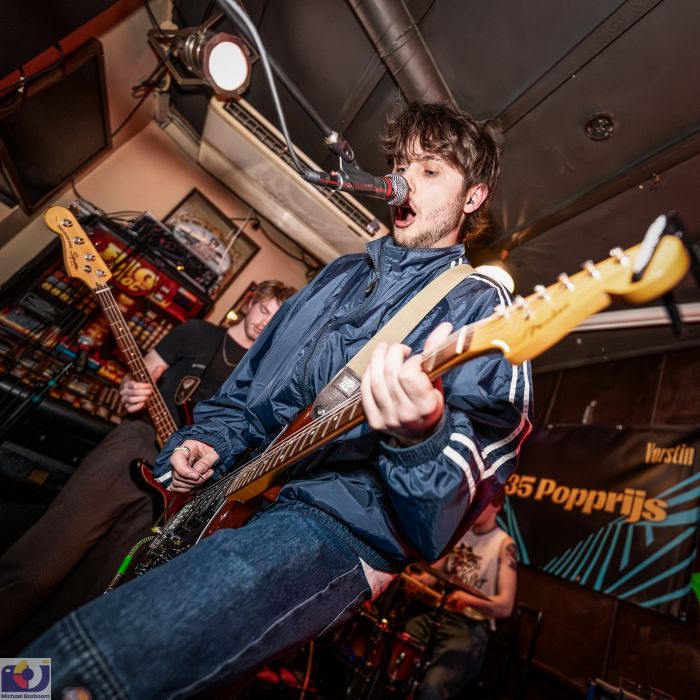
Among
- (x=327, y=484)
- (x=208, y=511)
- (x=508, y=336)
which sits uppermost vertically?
(x=508, y=336)

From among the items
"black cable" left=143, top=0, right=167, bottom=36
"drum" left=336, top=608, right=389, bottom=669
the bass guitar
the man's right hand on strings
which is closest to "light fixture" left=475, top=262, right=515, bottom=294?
the man's right hand on strings

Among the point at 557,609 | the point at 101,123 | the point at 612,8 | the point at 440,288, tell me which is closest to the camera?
the point at 440,288

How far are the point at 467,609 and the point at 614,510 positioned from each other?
6.46 feet

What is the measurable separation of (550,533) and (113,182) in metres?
7.16

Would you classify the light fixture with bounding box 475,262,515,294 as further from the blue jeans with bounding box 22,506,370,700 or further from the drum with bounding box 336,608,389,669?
the drum with bounding box 336,608,389,669

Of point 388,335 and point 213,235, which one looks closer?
point 388,335

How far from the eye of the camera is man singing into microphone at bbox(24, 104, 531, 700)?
75 cm

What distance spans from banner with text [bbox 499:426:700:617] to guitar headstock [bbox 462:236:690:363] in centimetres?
443

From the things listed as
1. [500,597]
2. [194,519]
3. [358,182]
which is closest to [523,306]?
[358,182]

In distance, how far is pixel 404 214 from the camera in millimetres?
1965

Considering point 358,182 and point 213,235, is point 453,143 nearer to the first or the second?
point 358,182

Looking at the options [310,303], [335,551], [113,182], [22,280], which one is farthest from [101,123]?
[335,551]

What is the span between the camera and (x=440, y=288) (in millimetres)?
1570

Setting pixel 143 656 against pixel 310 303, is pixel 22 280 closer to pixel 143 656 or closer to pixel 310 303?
pixel 310 303
